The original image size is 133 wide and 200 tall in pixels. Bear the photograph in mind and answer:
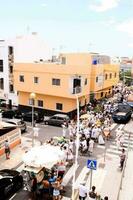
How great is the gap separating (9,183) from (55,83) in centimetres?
1922

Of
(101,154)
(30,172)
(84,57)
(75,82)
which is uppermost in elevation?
(84,57)

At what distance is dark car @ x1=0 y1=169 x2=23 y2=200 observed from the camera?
40.4 ft

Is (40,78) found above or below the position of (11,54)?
below

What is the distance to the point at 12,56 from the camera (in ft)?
118

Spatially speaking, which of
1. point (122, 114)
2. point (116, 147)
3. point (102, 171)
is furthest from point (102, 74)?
point (102, 171)

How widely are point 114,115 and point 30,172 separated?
698 inches

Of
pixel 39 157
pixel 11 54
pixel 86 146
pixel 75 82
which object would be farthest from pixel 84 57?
pixel 39 157

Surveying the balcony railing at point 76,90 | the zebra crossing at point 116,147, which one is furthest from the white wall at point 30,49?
the zebra crossing at point 116,147

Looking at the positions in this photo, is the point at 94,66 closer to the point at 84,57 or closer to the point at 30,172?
the point at 84,57

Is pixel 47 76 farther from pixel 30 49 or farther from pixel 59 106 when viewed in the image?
pixel 30 49

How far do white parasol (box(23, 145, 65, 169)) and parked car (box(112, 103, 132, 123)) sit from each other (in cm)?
1601

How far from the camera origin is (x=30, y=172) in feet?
42.7

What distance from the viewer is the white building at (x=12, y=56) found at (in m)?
35.8

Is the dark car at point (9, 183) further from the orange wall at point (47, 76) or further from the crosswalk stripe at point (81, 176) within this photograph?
the orange wall at point (47, 76)
